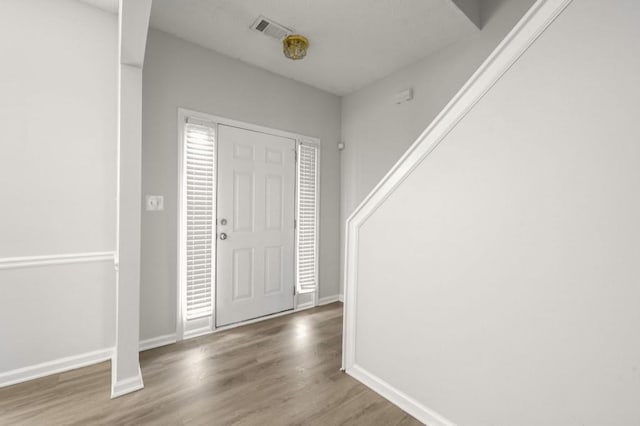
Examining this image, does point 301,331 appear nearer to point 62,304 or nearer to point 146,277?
point 146,277

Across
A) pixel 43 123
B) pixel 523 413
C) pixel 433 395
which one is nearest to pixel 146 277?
pixel 43 123

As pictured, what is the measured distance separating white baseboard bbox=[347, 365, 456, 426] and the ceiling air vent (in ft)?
8.82

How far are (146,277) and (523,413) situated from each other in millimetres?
2627

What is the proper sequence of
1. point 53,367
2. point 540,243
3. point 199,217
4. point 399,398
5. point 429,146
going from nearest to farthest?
point 540,243 < point 429,146 < point 399,398 < point 53,367 < point 199,217

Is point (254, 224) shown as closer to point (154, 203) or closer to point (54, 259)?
point (154, 203)

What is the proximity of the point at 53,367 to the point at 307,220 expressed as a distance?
96.2 inches

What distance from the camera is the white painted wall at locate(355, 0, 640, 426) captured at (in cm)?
98

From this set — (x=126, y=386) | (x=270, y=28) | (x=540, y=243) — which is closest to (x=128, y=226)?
(x=126, y=386)

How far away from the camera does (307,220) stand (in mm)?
3414

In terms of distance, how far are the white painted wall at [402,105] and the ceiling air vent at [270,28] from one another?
130 centimetres

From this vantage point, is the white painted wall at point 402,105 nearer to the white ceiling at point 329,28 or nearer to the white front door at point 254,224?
the white ceiling at point 329,28

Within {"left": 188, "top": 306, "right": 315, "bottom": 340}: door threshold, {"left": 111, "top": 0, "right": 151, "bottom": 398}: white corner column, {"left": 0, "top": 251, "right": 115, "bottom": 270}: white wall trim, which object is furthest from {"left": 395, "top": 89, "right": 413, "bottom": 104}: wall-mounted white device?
{"left": 0, "top": 251, "right": 115, "bottom": 270}: white wall trim

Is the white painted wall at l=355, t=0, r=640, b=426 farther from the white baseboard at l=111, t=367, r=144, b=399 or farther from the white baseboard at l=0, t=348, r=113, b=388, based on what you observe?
the white baseboard at l=0, t=348, r=113, b=388

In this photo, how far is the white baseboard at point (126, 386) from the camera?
1.77 m
